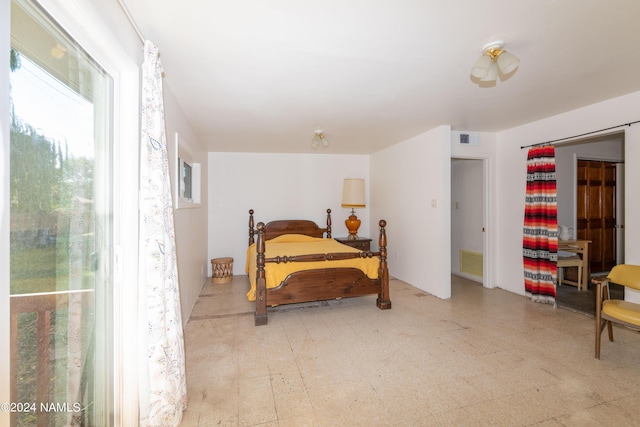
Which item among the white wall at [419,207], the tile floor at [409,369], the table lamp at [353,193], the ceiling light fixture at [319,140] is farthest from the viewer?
the table lamp at [353,193]

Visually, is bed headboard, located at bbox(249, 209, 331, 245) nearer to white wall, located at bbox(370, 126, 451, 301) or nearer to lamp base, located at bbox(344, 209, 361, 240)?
lamp base, located at bbox(344, 209, 361, 240)

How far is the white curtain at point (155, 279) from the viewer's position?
4.92 ft

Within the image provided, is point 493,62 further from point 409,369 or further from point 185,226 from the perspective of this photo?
point 185,226

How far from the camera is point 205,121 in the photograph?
341cm

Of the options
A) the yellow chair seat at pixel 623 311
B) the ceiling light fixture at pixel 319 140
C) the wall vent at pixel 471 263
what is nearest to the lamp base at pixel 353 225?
the ceiling light fixture at pixel 319 140

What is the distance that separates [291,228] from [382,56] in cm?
354

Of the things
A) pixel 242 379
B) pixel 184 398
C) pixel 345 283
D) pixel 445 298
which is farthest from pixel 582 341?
pixel 184 398

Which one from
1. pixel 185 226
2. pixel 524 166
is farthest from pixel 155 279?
pixel 524 166

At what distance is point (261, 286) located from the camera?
3.06 m

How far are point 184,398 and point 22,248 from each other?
4.12 ft

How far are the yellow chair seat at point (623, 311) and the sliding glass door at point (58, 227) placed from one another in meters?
3.26

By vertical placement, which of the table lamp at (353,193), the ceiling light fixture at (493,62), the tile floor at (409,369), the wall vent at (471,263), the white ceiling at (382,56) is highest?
the white ceiling at (382,56)

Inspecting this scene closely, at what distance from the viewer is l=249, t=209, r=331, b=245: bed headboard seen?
508 centimetres

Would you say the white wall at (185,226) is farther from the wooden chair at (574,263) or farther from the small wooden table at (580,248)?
the small wooden table at (580,248)
